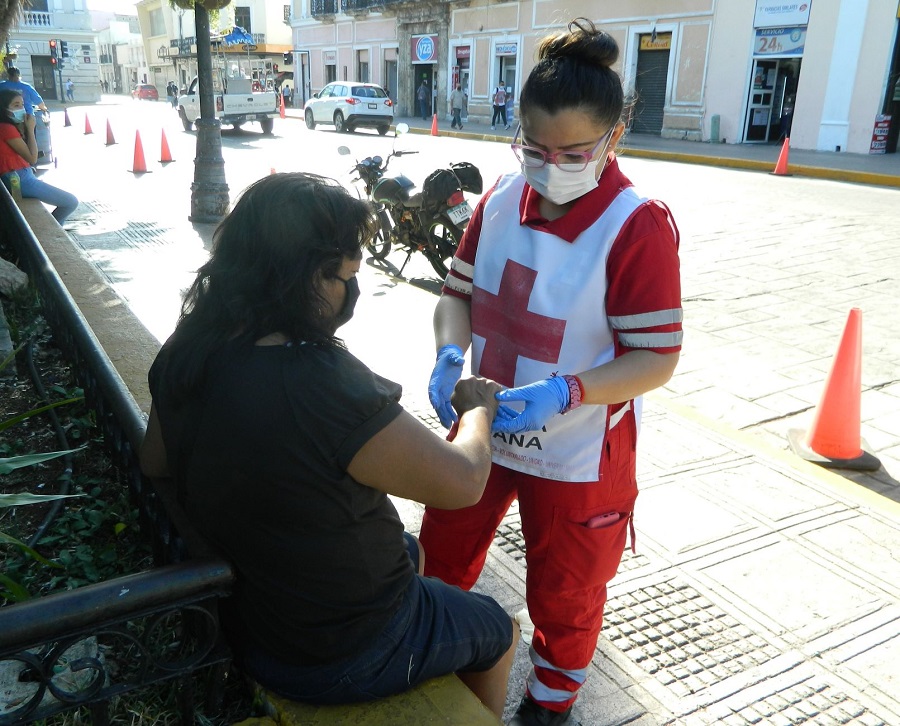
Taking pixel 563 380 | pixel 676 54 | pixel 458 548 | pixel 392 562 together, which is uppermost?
pixel 676 54

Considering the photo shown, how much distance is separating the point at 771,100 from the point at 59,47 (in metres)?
41.7

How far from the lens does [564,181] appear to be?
1.94 meters

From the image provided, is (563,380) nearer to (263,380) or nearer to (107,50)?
(263,380)

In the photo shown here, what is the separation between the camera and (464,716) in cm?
168

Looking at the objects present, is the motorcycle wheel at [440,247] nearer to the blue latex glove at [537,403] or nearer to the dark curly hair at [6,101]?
the dark curly hair at [6,101]

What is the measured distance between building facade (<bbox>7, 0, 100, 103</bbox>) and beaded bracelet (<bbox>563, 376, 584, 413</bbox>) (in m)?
53.4

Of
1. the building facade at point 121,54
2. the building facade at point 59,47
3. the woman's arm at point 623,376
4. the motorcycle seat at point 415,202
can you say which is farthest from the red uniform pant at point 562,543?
the building facade at point 121,54

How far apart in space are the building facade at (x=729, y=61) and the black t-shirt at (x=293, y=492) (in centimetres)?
1253

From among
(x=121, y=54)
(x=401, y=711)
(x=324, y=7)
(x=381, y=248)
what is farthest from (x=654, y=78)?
(x=121, y=54)

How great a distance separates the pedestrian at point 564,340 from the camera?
1857 mm

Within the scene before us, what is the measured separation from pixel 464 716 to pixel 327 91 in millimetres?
27145

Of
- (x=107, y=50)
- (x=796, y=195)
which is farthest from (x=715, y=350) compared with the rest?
(x=107, y=50)

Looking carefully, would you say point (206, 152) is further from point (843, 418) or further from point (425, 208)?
point (843, 418)

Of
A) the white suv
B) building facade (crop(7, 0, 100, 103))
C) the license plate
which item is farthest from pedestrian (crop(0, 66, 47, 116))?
building facade (crop(7, 0, 100, 103))
